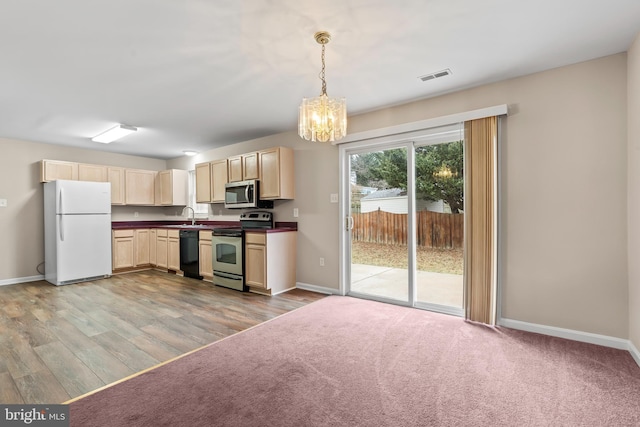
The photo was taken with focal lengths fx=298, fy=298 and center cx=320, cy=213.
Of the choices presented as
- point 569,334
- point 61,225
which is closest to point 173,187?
point 61,225

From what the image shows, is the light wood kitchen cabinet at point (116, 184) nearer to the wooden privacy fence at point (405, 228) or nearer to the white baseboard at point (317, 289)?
the white baseboard at point (317, 289)

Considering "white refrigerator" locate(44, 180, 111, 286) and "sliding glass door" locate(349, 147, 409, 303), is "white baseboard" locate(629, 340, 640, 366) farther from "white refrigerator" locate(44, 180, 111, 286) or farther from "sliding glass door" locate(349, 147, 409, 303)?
"white refrigerator" locate(44, 180, 111, 286)

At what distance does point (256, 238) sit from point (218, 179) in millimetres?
1641

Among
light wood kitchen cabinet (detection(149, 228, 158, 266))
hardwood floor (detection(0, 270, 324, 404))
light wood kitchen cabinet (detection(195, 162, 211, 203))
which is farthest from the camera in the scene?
light wood kitchen cabinet (detection(149, 228, 158, 266))

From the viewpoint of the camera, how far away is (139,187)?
6.05 metres

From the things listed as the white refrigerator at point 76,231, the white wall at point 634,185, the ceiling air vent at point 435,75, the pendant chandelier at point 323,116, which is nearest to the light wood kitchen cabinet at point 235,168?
the white refrigerator at point 76,231

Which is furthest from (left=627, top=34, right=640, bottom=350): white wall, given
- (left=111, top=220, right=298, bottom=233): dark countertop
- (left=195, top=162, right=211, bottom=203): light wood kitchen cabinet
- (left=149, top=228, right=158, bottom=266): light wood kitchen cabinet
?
(left=149, top=228, right=158, bottom=266): light wood kitchen cabinet

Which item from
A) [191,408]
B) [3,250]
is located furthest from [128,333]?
[3,250]

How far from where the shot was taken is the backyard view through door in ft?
10.9

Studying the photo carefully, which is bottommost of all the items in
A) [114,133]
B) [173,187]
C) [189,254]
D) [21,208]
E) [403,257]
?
[189,254]

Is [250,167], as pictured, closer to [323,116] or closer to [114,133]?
[114,133]

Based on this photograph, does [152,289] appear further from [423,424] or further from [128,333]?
[423,424]

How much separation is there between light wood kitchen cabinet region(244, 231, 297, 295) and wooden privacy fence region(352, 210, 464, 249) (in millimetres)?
1073

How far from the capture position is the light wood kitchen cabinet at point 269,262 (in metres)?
4.09
